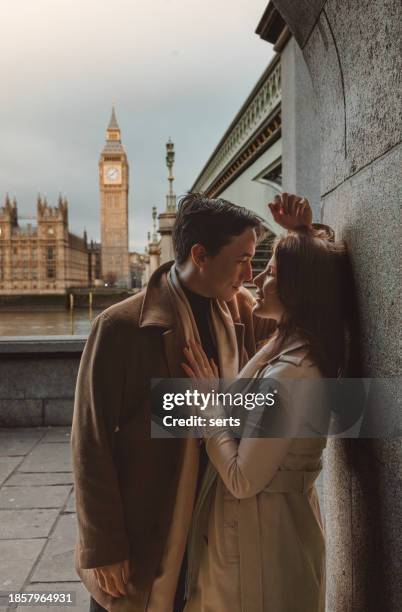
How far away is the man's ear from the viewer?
1.55 m

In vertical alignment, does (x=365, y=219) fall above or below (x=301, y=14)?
below

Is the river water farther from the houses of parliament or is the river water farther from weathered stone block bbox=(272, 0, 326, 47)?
the houses of parliament

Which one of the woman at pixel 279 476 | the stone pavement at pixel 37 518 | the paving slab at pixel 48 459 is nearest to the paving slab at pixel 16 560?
the stone pavement at pixel 37 518

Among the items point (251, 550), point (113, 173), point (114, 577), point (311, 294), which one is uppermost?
point (113, 173)

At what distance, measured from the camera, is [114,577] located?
1627mm

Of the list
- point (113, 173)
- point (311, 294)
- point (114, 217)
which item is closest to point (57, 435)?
point (311, 294)

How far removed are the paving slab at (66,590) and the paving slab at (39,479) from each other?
1493 millimetres

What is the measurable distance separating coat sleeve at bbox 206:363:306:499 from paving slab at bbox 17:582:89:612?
1901mm

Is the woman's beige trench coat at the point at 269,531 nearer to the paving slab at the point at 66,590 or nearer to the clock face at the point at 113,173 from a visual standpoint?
the paving slab at the point at 66,590

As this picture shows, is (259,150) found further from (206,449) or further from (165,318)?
(206,449)

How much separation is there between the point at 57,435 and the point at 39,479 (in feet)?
4.44

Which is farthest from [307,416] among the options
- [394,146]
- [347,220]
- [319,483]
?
[319,483]

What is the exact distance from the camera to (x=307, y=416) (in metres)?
1.40

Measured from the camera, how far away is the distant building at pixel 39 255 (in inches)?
3595
